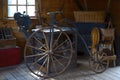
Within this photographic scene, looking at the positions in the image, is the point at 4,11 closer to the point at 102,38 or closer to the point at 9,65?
the point at 9,65

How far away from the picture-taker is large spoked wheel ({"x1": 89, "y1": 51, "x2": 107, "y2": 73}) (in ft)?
11.9

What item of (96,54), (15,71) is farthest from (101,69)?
(15,71)

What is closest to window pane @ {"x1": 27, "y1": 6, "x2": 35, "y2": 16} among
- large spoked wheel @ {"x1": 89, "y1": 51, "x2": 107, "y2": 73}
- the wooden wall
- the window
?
the window

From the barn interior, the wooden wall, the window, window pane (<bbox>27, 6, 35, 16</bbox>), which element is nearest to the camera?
the barn interior

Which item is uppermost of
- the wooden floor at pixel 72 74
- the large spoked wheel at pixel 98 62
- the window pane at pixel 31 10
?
the window pane at pixel 31 10

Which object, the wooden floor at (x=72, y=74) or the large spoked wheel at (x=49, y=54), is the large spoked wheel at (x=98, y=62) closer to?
the wooden floor at (x=72, y=74)

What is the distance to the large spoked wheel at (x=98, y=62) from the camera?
3.63m

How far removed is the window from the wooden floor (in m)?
1.13

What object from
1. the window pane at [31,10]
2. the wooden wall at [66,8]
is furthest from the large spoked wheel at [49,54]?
the window pane at [31,10]

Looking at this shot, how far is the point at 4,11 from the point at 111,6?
2.27 meters

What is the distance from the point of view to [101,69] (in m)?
3.71

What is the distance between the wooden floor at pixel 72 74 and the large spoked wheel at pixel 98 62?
8 centimetres

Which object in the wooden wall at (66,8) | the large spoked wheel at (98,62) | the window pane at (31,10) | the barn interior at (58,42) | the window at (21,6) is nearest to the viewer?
the barn interior at (58,42)

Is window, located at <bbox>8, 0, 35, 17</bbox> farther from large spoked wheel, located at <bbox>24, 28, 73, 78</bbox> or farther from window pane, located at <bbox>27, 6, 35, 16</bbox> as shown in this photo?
large spoked wheel, located at <bbox>24, 28, 73, 78</bbox>
